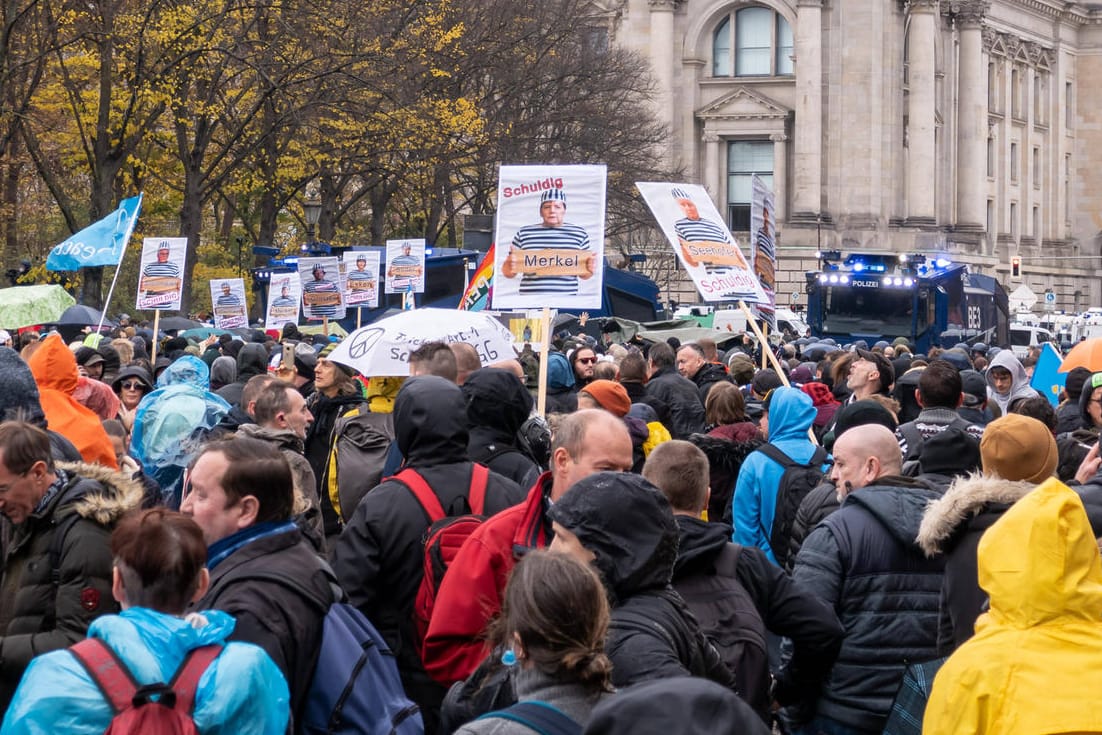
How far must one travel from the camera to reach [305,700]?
492cm

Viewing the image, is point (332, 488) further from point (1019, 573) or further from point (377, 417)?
point (1019, 573)

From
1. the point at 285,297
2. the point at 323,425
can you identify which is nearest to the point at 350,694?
the point at 323,425

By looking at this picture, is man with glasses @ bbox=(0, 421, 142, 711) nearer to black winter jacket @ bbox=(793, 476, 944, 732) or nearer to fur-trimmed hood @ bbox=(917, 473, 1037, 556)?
black winter jacket @ bbox=(793, 476, 944, 732)

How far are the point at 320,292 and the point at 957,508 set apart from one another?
18.6 meters

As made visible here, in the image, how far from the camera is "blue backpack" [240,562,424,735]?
4.91m

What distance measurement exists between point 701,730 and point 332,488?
17.2 ft

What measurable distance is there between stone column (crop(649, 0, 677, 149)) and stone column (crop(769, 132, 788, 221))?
13.9 ft

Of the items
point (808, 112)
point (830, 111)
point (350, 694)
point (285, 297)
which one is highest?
point (830, 111)

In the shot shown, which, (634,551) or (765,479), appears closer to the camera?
(634,551)

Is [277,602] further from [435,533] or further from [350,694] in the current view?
[435,533]

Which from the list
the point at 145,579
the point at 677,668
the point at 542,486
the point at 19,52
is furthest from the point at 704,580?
the point at 19,52

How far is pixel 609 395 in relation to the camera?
31.2 ft

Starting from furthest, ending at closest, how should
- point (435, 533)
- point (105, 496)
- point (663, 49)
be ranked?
point (663, 49)
point (435, 533)
point (105, 496)

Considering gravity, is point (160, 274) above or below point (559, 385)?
above
